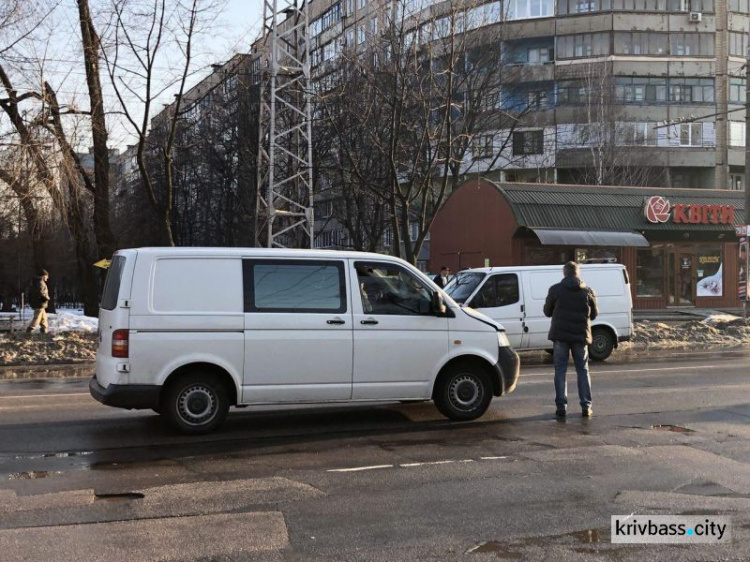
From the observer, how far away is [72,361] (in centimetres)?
1534

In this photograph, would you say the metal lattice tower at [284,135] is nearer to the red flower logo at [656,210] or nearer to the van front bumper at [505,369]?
the red flower logo at [656,210]

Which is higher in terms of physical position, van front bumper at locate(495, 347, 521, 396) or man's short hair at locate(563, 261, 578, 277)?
man's short hair at locate(563, 261, 578, 277)

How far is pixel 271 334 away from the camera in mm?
7656

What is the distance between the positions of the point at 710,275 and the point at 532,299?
19.1 m

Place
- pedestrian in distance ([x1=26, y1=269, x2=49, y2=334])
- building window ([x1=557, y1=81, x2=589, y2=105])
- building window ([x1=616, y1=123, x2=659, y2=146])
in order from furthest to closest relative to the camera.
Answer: building window ([x1=557, y1=81, x2=589, y2=105])
building window ([x1=616, y1=123, x2=659, y2=146])
pedestrian in distance ([x1=26, y1=269, x2=49, y2=334])

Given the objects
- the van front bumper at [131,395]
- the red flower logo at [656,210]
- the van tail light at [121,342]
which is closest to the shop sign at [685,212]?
the red flower logo at [656,210]

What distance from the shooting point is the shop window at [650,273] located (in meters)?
29.9

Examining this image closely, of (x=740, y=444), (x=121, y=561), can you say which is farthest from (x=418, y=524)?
(x=740, y=444)

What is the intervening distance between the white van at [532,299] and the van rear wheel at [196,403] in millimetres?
7678

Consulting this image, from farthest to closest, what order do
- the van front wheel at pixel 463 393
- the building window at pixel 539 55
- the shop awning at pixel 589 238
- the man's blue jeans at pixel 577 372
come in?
the building window at pixel 539 55 < the shop awning at pixel 589 238 < the man's blue jeans at pixel 577 372 < the van front wheel at pixel 463 393

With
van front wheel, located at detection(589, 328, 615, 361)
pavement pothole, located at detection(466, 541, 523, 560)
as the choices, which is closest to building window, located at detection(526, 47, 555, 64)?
van front wheel, located at detection(589, 328, 615, 361)

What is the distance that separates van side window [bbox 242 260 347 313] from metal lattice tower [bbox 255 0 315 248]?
1675 centimetres

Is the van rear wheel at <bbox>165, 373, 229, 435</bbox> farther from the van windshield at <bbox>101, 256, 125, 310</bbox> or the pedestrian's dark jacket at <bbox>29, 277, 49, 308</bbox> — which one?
the pedestrian's dark jacket at <bbox>29, 277, 49, 308</bbox>

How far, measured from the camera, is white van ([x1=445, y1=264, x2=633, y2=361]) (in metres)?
14.7
